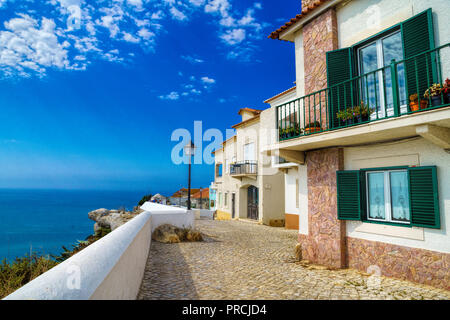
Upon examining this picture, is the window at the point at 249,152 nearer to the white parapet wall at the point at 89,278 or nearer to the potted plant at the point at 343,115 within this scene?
the potted plant at the point at 343,115

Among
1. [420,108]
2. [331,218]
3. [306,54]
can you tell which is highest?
[306,54]

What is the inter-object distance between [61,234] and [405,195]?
41.7 metres

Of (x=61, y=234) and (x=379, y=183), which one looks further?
(x=61, y=234)

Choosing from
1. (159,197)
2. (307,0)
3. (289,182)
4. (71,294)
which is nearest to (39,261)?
(71,294)

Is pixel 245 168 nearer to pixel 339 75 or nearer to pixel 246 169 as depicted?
pixel 246 169

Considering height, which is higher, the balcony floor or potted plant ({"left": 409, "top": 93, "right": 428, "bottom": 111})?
potted plant ({"left": 409, "top": 93, "right": 428, "bottom": 111})

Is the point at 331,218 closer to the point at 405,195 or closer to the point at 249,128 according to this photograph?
the point at 405,195

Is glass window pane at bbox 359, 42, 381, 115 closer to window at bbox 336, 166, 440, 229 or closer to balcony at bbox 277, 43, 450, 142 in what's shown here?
balcony at bbox 277, 43, 450, 142

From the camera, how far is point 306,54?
8.20m

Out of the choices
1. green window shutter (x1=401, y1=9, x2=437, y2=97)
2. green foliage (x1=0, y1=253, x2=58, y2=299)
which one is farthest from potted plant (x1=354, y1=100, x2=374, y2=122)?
green foliage (x1=0, y1=253, x2=58, y2=299)

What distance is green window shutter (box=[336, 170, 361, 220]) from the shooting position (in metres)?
6.57

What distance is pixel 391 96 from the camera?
6.07 metres

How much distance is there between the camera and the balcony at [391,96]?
495cm

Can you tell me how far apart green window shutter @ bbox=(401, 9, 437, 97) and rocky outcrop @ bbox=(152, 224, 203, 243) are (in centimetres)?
839
